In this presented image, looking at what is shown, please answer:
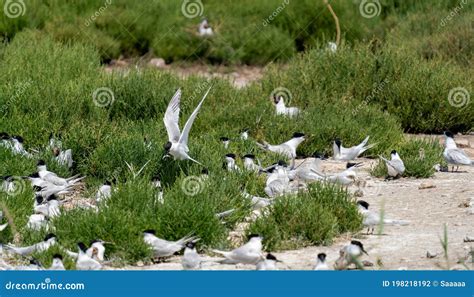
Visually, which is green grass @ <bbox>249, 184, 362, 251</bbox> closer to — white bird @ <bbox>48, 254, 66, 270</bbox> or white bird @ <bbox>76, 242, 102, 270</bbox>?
white bird @ <bbox>76, 242, 102, 270</bbox>

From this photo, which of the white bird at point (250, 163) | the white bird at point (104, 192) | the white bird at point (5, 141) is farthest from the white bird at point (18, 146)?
the white bird at point (250, 163)

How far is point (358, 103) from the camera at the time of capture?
43.8ft

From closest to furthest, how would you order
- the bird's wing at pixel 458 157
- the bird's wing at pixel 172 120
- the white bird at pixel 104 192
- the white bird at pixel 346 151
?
the white bird at pixel 104 192, the bird's wing at pixel 172 120, the bird's wing at pixel 458 157, the white bird at pixel 346 151

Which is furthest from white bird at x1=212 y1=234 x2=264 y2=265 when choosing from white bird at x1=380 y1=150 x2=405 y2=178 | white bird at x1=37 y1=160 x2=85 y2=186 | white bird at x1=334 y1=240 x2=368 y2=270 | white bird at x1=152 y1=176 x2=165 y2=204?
white bird at x1=380 y1=150 x2=405 y2=178

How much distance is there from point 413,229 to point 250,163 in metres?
2.29

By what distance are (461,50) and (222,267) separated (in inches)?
348

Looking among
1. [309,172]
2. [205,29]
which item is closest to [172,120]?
[309,172]

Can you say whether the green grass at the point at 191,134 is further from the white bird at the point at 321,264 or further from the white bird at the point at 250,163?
the white bird at the point at 321,264

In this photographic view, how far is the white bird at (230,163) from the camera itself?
10276 millimetres

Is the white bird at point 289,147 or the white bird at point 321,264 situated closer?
the white bird at point 321,264

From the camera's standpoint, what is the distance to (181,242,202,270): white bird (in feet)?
24.8

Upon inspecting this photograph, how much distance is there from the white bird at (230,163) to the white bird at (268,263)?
2.71m

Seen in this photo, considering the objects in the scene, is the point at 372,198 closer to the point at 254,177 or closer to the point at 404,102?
the point at 254,177

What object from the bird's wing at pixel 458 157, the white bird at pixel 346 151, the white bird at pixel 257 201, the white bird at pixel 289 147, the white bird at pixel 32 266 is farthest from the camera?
the white bird at pixel 346 151
